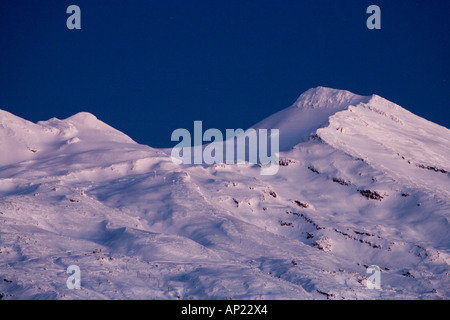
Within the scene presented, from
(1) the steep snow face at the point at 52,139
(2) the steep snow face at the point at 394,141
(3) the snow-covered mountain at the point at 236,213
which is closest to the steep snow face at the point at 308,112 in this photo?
(3) the snow-covered mountain at the point at 236,213

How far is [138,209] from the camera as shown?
147 ft

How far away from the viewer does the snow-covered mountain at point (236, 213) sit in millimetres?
29422

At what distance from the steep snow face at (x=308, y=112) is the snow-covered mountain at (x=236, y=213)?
33 cm

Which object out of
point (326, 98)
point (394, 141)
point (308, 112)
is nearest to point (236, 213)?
point (394, 141)

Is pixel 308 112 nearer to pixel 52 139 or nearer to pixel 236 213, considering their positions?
pixel 52 139

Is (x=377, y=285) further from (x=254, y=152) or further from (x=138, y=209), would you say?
(x=254, y=152)

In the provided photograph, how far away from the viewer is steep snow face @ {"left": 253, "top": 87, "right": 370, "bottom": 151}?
7206cm

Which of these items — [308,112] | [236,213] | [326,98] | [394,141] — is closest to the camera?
[236,213]

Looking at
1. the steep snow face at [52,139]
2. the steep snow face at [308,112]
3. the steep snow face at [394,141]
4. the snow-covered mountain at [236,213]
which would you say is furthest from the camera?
the steep snow face at [308,112]

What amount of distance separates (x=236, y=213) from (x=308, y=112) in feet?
107

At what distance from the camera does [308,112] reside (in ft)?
255

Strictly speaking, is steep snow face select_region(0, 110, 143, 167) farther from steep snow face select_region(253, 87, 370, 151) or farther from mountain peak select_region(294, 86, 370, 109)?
mountain peak select_region(294, 86, 370, 109)

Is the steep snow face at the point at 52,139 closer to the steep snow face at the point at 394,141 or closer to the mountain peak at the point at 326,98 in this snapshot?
the steep snow face at the point at 394,141
